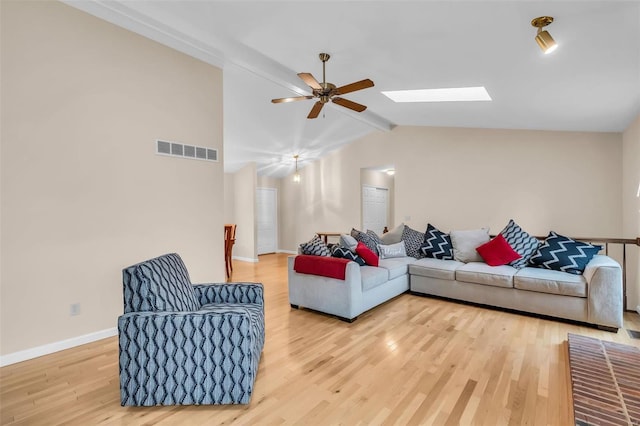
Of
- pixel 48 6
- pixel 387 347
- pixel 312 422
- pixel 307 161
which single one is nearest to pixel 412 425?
pixel 312 422

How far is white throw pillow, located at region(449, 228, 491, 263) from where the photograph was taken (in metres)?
4.64

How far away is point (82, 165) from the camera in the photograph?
2939 millimetres

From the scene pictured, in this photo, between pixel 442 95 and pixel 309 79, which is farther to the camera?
pixel 442 95

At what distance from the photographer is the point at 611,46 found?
7.61ft

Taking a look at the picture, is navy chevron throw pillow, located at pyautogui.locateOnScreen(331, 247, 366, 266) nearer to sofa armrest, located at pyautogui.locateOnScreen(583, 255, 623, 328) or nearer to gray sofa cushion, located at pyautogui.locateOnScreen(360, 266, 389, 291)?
gray sofa cushion, located at pyautogui.locateOnScreen(360, 266, 389, 291)

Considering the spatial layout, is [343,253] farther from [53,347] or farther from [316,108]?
[53,347]

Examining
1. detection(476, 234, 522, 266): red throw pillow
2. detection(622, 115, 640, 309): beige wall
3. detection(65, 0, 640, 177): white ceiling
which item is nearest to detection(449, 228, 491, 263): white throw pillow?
detection(476, 234, 522, 266): red throw pillow

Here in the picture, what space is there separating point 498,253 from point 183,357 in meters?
3.94

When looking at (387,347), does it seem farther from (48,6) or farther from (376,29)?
(48,6)

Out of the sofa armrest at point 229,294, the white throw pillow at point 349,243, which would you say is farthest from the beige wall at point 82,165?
the white throw pillow at point 349,243

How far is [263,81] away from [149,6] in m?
1.60

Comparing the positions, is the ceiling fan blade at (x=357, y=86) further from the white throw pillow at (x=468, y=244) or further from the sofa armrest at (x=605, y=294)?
the sofa armrest at (x=605, y=294)

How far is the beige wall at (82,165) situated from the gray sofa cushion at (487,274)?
350 centimetres

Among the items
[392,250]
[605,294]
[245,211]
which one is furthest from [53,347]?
[605,294]
